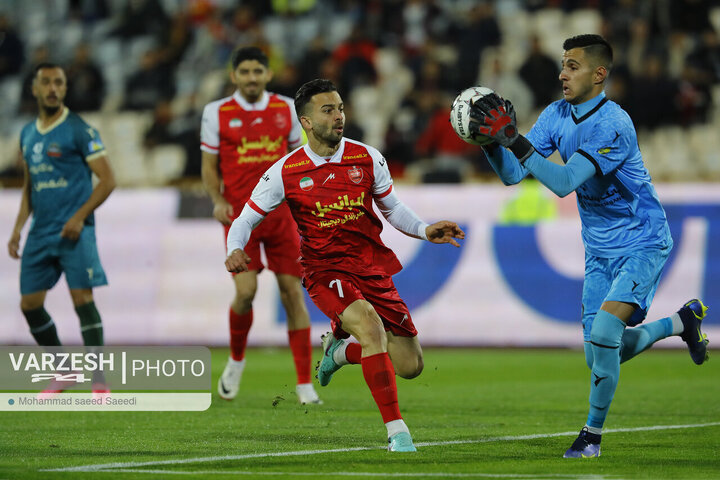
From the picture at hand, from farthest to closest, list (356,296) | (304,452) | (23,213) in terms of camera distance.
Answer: (23,213) → (356,296) → (304,452)

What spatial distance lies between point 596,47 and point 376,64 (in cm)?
1230

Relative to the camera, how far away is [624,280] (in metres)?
6.70

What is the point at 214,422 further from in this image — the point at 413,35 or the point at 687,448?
the point at 413,35

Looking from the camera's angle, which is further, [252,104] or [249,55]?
[252,104]

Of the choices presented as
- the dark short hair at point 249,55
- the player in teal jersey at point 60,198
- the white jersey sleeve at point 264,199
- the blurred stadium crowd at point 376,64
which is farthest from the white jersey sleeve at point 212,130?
the blurred stadium crowd at point 376,64

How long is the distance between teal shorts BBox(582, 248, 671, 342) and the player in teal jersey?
4168mm

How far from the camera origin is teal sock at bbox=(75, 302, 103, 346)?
379 inches

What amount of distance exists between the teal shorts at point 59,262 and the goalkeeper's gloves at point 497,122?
4.34 meters

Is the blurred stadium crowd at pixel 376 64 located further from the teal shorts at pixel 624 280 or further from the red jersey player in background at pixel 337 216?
the teal shorts at pixel 624 280

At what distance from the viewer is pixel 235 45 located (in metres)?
19.9

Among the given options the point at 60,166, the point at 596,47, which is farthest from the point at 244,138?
the point at 596,47

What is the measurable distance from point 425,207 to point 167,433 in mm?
7559

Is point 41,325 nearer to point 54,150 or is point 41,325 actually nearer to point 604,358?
point 54,150

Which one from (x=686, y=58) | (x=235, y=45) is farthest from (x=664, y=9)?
(x=235, y=45)
